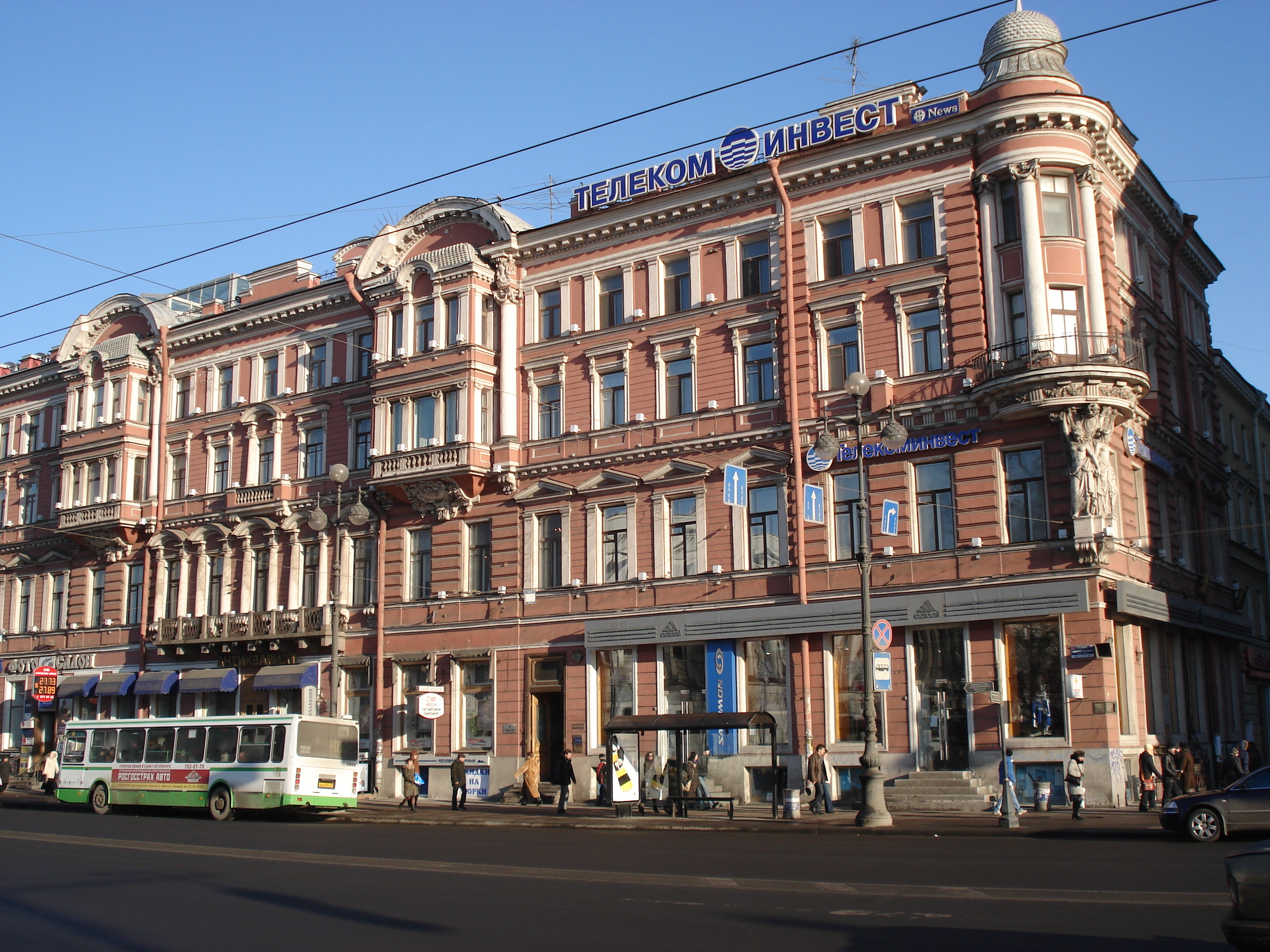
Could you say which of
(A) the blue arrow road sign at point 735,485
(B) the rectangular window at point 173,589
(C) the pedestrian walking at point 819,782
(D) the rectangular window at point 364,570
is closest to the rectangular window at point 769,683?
(C) the pedestrian walking at point 819,782

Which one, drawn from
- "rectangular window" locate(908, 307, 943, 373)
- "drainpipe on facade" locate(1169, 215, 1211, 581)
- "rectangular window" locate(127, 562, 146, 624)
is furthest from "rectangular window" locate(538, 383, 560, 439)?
"rectangular window" locate(127, 562, 146, 624)

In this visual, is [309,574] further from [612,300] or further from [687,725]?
[687,725]

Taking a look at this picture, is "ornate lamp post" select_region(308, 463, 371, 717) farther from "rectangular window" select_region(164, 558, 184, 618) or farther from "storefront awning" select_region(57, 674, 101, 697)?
"storefront awning" select_region(57, 674, 101, 697)

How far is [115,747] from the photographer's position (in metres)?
34.2

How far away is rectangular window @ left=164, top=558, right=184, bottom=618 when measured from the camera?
4778cm

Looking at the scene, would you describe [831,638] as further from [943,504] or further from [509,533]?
[509,533]

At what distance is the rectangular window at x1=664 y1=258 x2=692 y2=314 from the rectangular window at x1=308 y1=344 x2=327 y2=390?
1484 cm

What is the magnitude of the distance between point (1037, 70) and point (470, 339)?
18.9m

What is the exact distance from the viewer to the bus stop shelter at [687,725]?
28.0m

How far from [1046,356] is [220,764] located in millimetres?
23653

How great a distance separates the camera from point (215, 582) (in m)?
46.8

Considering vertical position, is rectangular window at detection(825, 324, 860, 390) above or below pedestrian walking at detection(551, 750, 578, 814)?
above

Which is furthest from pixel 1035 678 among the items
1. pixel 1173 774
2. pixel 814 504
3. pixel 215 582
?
pixel 215 582

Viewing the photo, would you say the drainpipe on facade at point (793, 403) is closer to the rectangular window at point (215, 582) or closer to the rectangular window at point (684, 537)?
the rectangular window at point (684, 537)
